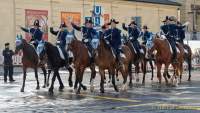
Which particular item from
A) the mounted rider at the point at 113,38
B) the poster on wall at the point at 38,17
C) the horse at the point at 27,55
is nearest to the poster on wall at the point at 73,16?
the poster on wall at the point at 38,17

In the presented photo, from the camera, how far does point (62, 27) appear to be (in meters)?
22.3

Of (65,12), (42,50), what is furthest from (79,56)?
(65,12)

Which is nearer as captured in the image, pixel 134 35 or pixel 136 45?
pixel 136 45

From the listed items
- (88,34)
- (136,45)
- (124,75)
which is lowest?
(124,75)

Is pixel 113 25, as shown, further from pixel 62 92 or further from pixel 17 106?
pixel 17 106

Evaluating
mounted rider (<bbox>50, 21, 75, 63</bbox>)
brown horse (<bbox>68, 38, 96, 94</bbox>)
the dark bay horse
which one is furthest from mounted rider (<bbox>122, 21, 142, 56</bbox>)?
brown horse (<bbox>68, 38, 96, 94</bbox>)

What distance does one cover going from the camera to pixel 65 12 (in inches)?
2165

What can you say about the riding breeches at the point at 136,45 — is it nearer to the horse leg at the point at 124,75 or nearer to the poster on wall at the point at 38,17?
the horse leg at the point at 124,75

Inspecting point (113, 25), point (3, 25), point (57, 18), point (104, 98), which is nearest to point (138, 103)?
point (104, 98)

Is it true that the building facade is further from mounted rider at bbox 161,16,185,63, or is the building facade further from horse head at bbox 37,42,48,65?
horse head at bbox 37,42,48,65

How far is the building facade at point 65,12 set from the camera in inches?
1971

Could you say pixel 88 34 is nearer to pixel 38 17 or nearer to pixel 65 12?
pixel 38 17

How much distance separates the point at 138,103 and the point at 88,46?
14.6ft

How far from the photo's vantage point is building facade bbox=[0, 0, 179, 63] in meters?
50.1
